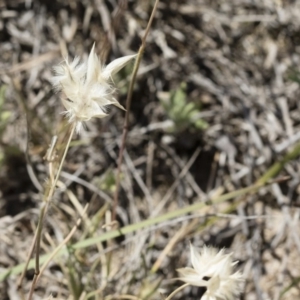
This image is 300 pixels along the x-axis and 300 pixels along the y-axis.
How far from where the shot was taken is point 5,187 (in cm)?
217

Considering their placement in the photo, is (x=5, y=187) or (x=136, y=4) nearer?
(x=5, y=187)

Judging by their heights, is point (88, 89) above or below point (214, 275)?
above

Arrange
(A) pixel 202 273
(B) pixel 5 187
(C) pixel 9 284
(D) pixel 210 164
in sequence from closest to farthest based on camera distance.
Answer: (A) pixel 202 273 → (C) pixel 9 284 → (B) pixel 5 187 → (D) pixel 210 164

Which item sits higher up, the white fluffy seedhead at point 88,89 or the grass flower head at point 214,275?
the white fluffy seedhead at point 88,89

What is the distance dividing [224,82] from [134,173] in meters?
0.62

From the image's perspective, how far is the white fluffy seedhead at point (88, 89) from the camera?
1.12 metres

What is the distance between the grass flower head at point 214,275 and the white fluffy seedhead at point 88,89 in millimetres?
407

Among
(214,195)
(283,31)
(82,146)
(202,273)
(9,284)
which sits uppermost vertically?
(283,31)

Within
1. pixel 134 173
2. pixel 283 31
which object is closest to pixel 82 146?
pixel 134 173

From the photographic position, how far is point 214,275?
1.20m

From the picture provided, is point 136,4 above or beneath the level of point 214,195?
above

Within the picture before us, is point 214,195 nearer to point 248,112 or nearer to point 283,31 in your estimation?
point 248,112

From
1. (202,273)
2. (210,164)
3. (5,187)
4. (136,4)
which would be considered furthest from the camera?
(136,4)

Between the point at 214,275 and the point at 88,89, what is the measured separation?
50 centimetres
